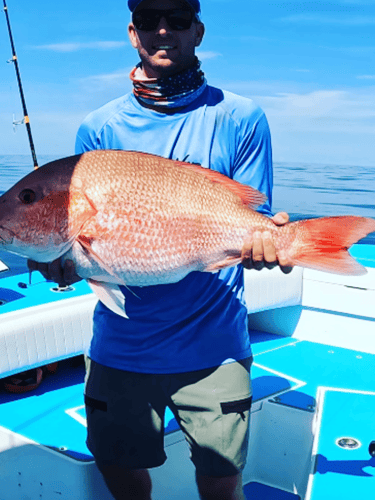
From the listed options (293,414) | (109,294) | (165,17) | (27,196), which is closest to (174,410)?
(109,294)

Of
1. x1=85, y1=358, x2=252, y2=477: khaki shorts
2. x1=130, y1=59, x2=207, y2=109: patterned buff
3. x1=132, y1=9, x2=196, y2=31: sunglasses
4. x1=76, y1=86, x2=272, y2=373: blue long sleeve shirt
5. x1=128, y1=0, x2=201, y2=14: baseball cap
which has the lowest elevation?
x1=85, y1=358, x2=252, y2=477: khaki shorts

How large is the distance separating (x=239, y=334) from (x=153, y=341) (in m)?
0.32

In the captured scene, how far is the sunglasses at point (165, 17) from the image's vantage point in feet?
6.01

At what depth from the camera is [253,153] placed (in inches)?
74.7

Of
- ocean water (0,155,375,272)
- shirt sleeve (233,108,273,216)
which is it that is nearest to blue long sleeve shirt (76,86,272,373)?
shirt sleeve (233,108,273,216)

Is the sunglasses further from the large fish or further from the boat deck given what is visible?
the boat deck

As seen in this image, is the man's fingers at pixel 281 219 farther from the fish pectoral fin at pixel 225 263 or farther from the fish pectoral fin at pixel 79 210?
the fish pectoral fin at pixel 79 210

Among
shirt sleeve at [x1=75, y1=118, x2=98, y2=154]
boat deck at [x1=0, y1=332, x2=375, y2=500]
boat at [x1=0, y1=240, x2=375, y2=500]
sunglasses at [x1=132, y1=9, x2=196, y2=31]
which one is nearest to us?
sunglasses at [x1=132, y1=9, x2=196, y2=31]

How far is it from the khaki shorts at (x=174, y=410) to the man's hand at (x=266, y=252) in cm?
46

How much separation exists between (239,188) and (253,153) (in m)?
0.21

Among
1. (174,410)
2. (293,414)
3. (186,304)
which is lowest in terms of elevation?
(293,414)

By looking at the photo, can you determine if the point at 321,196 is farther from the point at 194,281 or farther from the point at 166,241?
the point at 166,241

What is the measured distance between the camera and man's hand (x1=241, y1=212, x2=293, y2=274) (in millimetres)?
1644

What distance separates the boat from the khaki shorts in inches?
10.2
